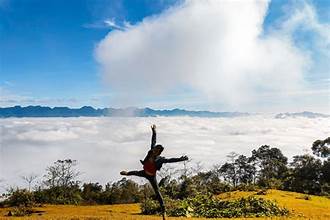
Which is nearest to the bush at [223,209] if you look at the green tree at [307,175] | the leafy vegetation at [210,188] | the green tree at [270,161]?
the leafy vegetation at [210,188]

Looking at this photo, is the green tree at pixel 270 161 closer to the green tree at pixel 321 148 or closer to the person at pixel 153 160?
the green tree at pixel 321 148

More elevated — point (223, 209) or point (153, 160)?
point (153, 160)

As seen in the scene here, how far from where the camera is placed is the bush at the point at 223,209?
91.8 feet

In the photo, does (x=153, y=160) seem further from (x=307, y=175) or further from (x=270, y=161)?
(x=270, y=161)

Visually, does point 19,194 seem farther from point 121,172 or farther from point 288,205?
point 121,172

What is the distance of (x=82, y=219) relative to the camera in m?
20.6

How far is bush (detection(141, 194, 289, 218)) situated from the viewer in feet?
91.8

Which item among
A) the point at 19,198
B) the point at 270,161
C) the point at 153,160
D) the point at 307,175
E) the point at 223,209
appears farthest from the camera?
the point at 270,161

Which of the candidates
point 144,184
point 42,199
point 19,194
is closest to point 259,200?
point 19,194

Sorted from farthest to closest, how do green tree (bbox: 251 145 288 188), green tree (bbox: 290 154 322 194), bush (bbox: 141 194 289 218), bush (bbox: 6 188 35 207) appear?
1. green tree (bbox: 251 145 288 188)
2. green tree (bbox: 290 154 322 194)
3. bush (bbox: 6 188 35 207)
4. bush (bbox: 141 194 289 218)

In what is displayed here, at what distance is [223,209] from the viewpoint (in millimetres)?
29250

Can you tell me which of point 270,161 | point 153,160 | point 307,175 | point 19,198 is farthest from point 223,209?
point 270,161

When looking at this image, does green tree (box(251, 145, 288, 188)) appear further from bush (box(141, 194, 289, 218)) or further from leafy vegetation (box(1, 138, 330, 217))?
bush (box(141, 194, 289, 218))

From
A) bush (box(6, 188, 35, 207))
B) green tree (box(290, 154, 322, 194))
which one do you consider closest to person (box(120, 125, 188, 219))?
bush (box(6, 188, 35, 207))
